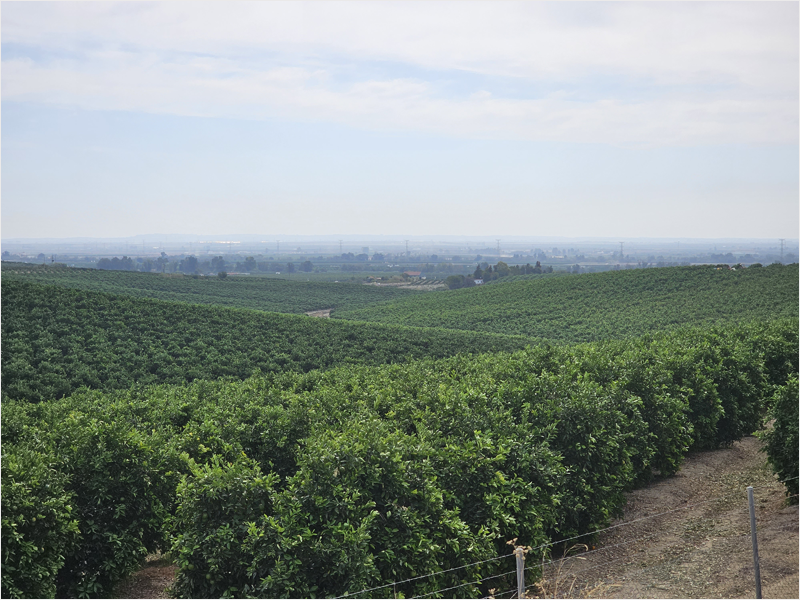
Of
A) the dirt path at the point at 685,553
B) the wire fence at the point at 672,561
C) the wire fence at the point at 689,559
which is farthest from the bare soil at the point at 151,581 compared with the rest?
the wire fence at the point at 689,559

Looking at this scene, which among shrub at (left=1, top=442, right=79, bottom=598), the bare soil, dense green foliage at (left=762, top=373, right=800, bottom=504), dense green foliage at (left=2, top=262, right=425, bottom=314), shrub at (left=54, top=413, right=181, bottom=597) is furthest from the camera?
dense green foliage at (left=2, top=262, right=425, bottom=314)

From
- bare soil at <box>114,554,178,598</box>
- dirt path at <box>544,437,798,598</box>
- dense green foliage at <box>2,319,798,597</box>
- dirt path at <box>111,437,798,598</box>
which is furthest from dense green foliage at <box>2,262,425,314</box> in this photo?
dirt path at <box>544,437,798,598</box>

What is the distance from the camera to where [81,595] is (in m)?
9.10

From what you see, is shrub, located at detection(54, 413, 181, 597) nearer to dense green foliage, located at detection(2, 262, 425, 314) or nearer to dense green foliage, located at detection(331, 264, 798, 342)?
dense green foliage, located at detection(331, 264, 798, 342)

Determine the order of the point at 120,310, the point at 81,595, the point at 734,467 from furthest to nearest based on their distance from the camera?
1. the point at 120,310
2. the point at 734,467
3. the point at 81,595

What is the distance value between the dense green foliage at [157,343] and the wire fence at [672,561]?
19117mm

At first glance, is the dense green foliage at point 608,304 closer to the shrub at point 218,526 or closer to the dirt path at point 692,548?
the dirt path at point 692,548

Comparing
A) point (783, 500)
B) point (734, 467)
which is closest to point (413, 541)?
point (783, 500)

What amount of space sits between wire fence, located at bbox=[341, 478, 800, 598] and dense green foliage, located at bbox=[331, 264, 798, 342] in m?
31.1

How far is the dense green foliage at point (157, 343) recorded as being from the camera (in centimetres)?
2514

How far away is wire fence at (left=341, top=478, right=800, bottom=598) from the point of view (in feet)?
29.2

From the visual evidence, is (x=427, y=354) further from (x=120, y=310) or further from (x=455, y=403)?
(x=455, y=403)

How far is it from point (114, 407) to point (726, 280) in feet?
183

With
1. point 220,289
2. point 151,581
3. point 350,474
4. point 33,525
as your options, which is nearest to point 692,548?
point 350,474
